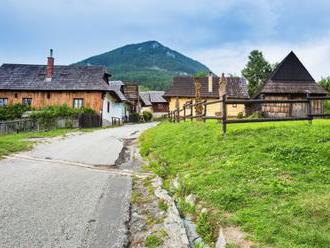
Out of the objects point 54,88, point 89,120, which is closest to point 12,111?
point 54,88

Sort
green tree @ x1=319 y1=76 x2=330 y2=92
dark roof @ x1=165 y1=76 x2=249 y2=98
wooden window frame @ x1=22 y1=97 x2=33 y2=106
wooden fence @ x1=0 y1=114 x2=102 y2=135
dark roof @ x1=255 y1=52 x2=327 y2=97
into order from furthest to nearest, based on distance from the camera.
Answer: green tree @ x1=319 y1=76 x2=330 y2=92 < dark roof @ x1=165 y1=76 x2=249 y2=98 < wooden window frame @ x1=22 y1=97 x2=33 y2=106 < dark roof @ x1=255 y1=52 x2=327 y2=97 < wooden fence @ x1=0 y1=114 x2=102 y2=135

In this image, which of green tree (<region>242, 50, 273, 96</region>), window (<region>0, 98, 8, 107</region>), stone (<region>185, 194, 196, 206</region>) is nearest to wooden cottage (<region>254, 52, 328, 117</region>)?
window (<region>0, 98, 8, 107</region>)

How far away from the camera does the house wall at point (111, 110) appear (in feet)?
131

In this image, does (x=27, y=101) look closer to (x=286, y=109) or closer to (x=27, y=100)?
(x=27, y=100)

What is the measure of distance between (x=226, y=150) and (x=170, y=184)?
6.11ft

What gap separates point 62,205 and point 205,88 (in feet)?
145

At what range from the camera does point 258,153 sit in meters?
7.92

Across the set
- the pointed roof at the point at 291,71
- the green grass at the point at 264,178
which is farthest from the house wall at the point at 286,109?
the green grass at the point at 264,178

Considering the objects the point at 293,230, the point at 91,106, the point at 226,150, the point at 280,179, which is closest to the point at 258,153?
the point at 226,150

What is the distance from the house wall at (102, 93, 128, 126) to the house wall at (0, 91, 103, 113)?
1538mm

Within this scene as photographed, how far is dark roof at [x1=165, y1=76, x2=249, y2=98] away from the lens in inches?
1885

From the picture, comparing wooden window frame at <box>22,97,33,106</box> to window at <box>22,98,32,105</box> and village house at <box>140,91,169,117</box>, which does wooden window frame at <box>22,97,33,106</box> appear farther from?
village house at <box>140,91,169,117</box>

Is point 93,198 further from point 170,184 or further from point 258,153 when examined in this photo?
point 258,153

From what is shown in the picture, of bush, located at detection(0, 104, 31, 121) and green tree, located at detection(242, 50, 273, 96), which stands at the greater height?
green tree, located at detection(242, 50, 273, 96)
